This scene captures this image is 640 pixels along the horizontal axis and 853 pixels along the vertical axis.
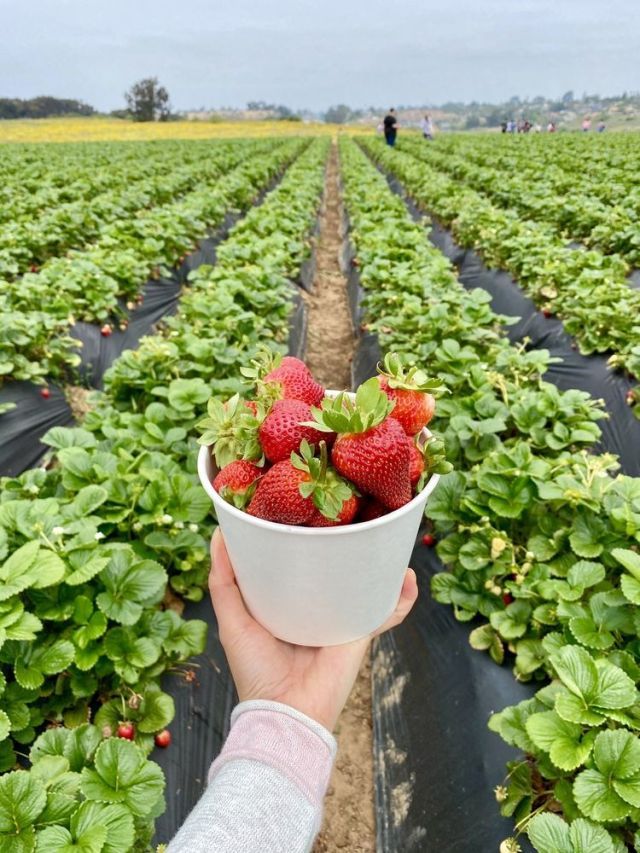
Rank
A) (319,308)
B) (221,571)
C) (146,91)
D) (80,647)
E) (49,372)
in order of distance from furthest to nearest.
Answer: (146,91) → (319,308) → (49,372) → (80,647) → (221,571)

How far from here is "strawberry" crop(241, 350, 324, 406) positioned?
1.05 m

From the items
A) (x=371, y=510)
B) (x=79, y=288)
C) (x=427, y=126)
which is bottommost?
(x=79, y=288)

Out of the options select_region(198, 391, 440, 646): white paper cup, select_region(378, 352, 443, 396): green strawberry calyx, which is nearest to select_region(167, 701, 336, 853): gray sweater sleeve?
select_region(198, 391, 440, 646): white paper cup

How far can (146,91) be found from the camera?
65812 millimetres

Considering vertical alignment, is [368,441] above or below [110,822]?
above

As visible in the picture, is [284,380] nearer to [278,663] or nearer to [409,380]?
[409,380]

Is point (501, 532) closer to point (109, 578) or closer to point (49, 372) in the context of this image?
point (109, 578)

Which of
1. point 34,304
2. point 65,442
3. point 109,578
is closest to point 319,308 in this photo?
point 34,304

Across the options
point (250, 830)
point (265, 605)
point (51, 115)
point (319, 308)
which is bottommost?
point (319, 308)

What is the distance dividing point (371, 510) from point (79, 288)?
436cm

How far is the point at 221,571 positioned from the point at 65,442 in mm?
1162

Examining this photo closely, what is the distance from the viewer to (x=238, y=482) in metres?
0.96

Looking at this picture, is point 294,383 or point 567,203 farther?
point 567,203

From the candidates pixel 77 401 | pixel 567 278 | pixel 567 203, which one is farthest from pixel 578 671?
pixel 567 203
